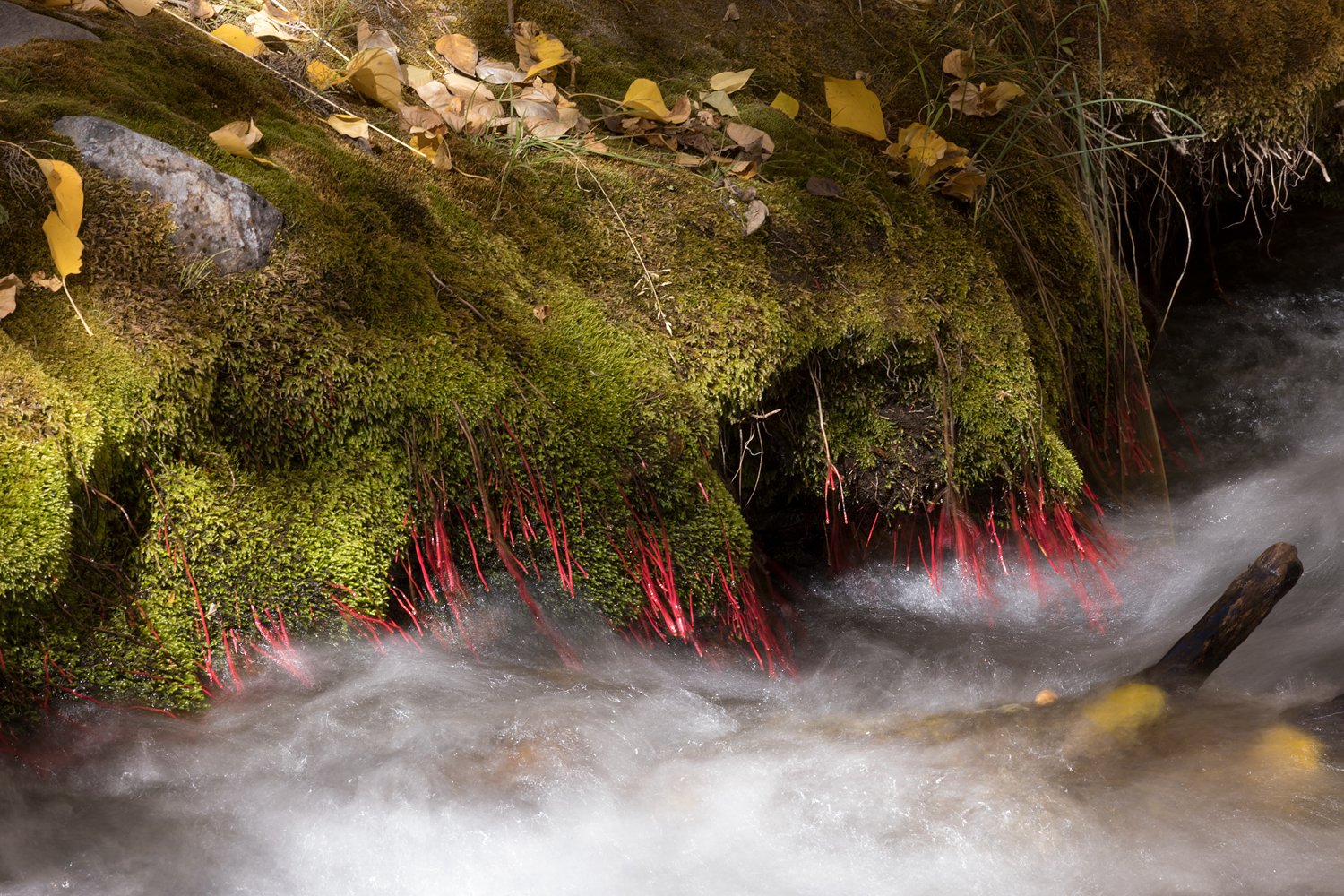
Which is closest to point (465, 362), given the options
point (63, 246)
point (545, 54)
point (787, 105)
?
point (63, 246)

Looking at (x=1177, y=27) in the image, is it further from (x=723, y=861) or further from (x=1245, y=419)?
(x=723, y=861)

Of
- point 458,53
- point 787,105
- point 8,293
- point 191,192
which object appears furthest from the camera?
point 787,105

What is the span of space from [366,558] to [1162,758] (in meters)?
1.62

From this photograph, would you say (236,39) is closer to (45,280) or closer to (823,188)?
(45,280)

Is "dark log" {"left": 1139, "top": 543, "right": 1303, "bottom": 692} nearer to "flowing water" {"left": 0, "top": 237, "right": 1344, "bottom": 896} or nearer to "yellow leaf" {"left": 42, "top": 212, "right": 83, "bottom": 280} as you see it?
"flowing water" {"left": 0, "top": 237, "right": 1344, "bottom": 896}

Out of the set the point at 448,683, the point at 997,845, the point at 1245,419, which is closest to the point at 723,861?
the point at 997,845

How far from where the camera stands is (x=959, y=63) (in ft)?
10.4

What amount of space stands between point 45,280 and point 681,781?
150 centimetres

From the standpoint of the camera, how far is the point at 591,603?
7.70 ft

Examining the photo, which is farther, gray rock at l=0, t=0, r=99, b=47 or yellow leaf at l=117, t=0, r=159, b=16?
yellow leaf at l=117, t=0, r=159, b=16

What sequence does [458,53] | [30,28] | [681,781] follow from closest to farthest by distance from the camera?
1. [681,781]
2. [30,28]
3. [458,53]

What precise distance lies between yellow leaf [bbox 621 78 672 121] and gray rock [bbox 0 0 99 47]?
4.23 feet

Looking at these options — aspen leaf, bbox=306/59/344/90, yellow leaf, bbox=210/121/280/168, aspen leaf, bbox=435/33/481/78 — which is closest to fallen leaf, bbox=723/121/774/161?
aspen leaf, bbox=435/33/481/78

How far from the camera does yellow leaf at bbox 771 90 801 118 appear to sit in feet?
9.77
